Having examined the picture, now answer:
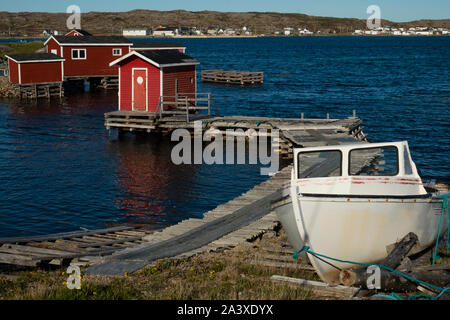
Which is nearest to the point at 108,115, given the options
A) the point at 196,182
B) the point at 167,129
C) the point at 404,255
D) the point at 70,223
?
the point at 167,129

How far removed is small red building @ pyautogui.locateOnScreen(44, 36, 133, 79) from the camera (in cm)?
5559

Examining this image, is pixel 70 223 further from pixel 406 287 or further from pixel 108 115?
pixel 108 115

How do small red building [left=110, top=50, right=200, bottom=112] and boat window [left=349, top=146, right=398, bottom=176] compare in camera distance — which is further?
small red building [left=110, top=50, right=200, bottom=112]

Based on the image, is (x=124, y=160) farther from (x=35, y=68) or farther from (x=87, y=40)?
(x=87, y=40)

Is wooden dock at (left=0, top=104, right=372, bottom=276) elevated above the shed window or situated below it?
below

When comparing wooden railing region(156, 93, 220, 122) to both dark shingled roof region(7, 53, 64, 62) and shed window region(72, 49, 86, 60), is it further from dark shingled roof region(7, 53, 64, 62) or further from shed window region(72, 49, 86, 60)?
shed window region(72, 49, 86, 60)

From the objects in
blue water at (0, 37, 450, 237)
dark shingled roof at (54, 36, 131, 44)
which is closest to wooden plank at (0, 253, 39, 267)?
blue water at (0, 37, 450, 237)

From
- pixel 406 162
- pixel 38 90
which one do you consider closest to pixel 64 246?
pixel 406 162

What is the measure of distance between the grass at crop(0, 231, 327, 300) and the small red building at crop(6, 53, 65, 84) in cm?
4207

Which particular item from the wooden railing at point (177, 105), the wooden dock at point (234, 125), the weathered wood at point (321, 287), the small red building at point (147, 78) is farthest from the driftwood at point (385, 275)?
the small red building at point (147, 78)

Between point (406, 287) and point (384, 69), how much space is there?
94480 millimetres

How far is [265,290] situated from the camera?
9.33 m
